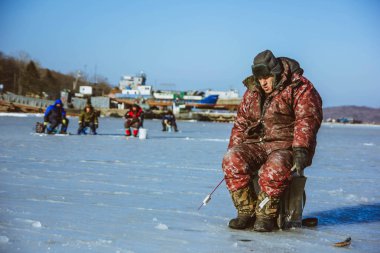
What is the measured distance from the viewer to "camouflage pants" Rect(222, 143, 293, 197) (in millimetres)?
3648

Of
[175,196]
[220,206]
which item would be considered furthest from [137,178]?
[220,206]

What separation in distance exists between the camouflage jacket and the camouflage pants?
3.8 inches

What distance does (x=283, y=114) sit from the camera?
12.7 feet

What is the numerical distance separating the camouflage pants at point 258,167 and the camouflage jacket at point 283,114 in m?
0.10

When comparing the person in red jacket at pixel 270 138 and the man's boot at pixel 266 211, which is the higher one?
the person in red jacket at pixel 270 138

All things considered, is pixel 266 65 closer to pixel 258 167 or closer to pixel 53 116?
pixel 258 167

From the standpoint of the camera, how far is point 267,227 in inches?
144

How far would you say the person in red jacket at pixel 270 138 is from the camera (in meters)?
3.66

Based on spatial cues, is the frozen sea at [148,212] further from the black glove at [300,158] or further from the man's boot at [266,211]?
the black glove at [300,158]

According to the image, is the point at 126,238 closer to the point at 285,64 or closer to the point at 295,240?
the point at 295,240

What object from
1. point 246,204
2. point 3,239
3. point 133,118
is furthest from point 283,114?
point 133,118

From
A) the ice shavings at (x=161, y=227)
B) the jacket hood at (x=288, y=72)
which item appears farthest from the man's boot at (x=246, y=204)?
the jacket hood at (x=288, y=72)

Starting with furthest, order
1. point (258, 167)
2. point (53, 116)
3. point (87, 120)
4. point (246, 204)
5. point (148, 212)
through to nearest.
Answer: point (87, 120) < point (53, 116) < point (148, 212) < point (258, 167) < point (246, 204)

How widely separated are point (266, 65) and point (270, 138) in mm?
553
